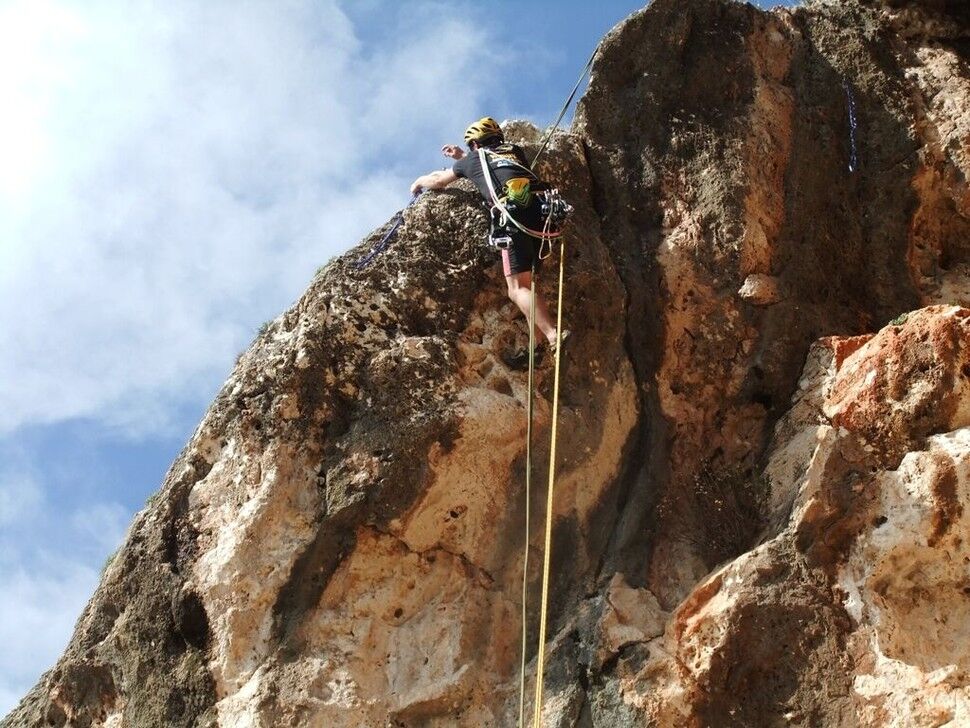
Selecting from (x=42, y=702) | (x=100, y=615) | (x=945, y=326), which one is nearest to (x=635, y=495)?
(x=945, y=326)

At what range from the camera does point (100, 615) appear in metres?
7.61

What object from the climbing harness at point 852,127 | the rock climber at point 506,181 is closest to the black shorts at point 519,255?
the rock climber at point 506,181

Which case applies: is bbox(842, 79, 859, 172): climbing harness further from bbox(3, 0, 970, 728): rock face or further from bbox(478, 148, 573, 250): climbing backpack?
bbox(478, 148, 573, 250): climbing backpack

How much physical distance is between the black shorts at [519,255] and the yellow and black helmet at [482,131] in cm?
105

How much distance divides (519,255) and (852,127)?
10.1 ft

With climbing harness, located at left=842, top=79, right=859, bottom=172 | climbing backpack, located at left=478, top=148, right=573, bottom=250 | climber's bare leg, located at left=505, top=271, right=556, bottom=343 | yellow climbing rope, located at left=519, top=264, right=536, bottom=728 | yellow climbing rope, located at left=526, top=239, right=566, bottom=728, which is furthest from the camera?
climbing harness, located at left=842, top=79, right=859, bottom=172

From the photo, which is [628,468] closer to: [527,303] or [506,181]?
[527,303]

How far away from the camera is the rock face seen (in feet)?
21.6

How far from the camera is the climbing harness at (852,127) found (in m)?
9.26

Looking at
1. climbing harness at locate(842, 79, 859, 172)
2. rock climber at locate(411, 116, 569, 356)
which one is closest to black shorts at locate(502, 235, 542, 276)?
rock climber at locate(411, 116, 569, 356)

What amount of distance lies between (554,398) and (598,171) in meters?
2.41

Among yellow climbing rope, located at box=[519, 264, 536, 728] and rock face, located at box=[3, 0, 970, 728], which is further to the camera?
yellow climbing rope, located at box=[519, 264, 536, 728]

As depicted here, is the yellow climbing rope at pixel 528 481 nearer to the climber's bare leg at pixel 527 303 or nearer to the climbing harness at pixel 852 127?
the climber's bare leg at pixel 527 303

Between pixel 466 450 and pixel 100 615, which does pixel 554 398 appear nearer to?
pixel 466 450
